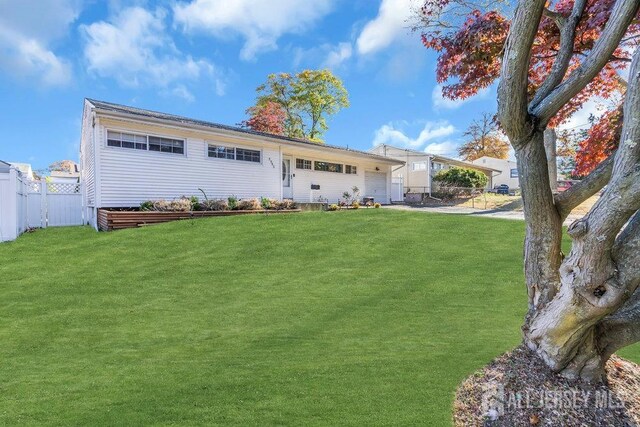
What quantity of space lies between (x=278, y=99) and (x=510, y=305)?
32442 mm

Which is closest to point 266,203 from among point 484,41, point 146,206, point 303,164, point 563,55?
point 303,164

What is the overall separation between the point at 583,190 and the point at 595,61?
89cm

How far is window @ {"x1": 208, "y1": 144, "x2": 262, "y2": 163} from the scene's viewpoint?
14.9 meters

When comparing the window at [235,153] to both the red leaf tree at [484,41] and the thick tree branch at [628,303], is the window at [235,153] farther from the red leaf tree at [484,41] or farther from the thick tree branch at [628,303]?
the thick tree branch at [628,303]

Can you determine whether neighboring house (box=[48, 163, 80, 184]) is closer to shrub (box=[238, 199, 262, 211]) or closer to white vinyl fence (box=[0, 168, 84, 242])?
white vinyl fence (box=[0, 168, 84, 242])

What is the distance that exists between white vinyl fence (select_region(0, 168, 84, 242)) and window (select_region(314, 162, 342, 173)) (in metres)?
10.8

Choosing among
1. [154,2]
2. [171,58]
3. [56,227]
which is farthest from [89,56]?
[56,227]

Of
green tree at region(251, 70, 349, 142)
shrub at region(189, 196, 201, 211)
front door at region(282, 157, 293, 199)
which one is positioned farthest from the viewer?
green tree at region(251, 70, 349, 142)

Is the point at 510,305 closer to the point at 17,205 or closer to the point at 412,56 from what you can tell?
the point at 412,56

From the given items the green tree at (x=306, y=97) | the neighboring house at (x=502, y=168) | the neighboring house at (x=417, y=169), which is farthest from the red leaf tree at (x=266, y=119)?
the neighboring house at (x=502, y=168)

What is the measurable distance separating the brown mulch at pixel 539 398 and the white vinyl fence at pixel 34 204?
12170 millimetres

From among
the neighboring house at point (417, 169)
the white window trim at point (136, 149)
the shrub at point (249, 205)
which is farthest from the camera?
the neighboring house at point (417, 169)

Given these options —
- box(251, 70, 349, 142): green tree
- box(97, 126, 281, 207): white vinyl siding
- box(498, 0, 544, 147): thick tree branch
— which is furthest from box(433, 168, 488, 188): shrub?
box(498, 0, 544, 147): thick tree branch

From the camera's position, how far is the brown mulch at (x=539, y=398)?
2.52m
